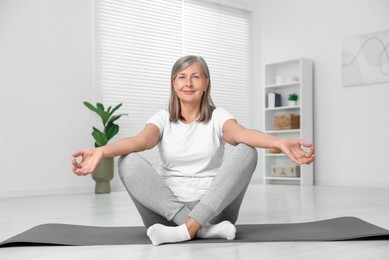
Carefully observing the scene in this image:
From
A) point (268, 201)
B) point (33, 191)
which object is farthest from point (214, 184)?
point (33, 191)

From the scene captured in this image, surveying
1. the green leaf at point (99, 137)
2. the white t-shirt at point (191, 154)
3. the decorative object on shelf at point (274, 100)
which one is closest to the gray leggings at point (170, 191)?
the white t-shirt at point (191, 154)

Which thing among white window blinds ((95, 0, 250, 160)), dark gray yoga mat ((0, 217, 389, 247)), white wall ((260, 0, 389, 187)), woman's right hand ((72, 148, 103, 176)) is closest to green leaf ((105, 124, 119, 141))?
white window blinds ((95, 0, 250, 160))

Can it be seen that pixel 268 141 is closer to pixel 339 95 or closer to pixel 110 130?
pixel 110 130

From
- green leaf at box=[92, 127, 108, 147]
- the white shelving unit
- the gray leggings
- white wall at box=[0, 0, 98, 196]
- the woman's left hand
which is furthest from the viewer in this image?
the white shelving unit

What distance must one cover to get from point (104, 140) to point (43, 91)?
83cm

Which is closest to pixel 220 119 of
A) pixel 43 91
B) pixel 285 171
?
pixel 43 91

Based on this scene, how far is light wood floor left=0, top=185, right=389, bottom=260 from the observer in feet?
5.53

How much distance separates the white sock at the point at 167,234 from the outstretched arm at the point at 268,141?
17.4 inches

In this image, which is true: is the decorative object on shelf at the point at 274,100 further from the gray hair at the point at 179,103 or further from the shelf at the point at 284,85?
the gray hair at the point at 179,103

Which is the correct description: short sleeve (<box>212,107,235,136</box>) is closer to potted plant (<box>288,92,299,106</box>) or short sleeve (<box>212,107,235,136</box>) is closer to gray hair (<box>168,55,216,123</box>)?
gray hair (<box>168,55,216,123</box>)

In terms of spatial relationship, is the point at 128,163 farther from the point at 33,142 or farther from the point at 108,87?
the point at 108,87

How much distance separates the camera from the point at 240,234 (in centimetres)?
210

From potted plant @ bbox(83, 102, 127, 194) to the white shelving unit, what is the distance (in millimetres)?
2382

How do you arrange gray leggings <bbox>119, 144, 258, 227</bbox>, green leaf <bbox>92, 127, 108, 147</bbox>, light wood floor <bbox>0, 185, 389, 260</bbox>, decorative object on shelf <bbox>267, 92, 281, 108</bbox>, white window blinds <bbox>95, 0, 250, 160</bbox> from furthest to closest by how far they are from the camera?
1. decorative object on shelf <bbox>267, 92, 281, 108</bbox>
2. white window blinds <bbox>95, 0, 250, 160</bbox>
3. green leaf <bbox>92, 127, 108, 147</bbox>
4. gray leggings <bbox>119, 144, 258, 227</bbox>
5. light wood floor <bbox>0, 185, 389, 260</bbox>
